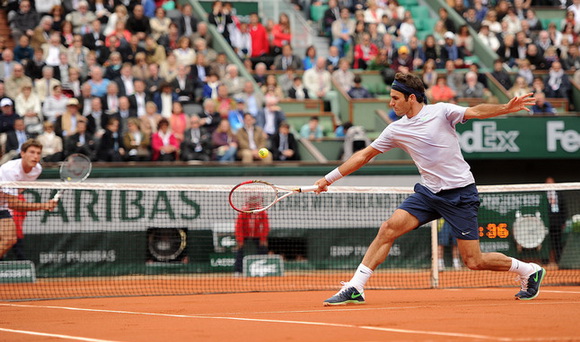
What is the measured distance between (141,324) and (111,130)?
9.04 m

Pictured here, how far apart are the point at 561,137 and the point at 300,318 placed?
11142mm

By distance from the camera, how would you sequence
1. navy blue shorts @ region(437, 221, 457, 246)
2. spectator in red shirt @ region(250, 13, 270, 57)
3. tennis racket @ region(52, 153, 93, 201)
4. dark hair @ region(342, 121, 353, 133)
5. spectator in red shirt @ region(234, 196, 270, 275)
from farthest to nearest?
spectator in red shirt @ region(250, 13, 270, 57) < dark hair @ region(342, 121, 353, 133) < navy blue shorts @ region(437, 221, 457, 246) < spectator in red shirt @ region(234, 196, 270, 275) < tennis racket @ region(52, 153, 93, 201)

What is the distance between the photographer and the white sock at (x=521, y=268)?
30.1 feet

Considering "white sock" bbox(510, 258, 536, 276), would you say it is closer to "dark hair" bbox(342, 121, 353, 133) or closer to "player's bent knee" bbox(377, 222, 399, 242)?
"player's bent knee" bbox(377, 222, 399, 242)

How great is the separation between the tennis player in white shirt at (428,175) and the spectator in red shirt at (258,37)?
519 inches

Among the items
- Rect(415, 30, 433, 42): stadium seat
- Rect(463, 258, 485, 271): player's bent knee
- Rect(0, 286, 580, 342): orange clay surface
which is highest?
Rect(415, 30, 433, 42): stadium seat

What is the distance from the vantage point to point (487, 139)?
1747cm

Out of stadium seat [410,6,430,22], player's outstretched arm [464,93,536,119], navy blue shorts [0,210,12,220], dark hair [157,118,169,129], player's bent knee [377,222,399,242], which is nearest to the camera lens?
player's outstretched arm [464,93,536,119]

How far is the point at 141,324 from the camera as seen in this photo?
26.3 feet

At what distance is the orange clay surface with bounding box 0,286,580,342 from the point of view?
260 inches

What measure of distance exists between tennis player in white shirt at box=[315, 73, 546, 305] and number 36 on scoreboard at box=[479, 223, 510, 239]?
551 centimetres

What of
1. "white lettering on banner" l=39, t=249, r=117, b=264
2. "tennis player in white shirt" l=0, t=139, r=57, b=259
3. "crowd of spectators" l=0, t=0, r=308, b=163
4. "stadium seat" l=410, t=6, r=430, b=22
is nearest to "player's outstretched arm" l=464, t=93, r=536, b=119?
"tennis player in white shirt" l=0, t=139, r=57, b=259

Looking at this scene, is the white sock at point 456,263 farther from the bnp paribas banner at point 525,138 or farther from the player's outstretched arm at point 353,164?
the player's outstretched arm at point 353,164

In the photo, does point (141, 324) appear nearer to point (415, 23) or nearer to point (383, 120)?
point (383, 120)
